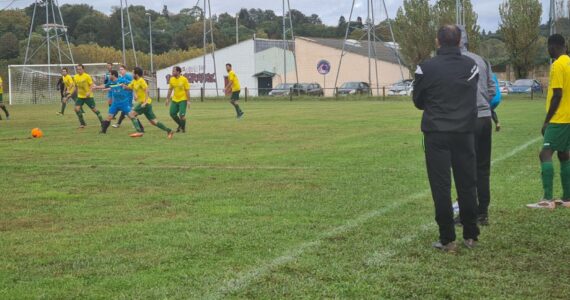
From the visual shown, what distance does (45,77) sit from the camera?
Result: 49.3 metres

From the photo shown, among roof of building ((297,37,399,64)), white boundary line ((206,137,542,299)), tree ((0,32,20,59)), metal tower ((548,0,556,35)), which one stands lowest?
white boundary line ((206,137,542,299))

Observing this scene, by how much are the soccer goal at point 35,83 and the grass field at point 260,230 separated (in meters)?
36.6

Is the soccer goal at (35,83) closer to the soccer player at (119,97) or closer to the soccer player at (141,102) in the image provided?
the soccer player at (119,97)

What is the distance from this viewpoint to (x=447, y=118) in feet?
19.8

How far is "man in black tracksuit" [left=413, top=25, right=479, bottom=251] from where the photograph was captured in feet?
19.9

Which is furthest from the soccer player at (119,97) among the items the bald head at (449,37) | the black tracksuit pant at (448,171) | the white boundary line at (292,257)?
the black tracksuit pant at (448,171)

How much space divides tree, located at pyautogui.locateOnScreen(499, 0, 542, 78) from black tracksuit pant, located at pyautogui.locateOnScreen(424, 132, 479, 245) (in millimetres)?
60508

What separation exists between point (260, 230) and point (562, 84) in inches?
153

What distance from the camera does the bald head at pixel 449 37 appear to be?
6152 millimetres

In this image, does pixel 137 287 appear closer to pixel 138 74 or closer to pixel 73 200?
pixel 73 200

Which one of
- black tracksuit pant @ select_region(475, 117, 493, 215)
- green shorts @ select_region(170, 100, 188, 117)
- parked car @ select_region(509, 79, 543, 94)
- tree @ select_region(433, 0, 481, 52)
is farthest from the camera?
tree @ select_region(433, 0, 481, 52)

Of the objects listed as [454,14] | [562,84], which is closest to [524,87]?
[454,14]

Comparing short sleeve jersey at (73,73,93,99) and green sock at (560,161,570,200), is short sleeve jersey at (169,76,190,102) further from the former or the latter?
green sock at (560,161,570,200)

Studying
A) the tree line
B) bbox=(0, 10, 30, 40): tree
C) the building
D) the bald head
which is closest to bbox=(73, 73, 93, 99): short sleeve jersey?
the bald head
